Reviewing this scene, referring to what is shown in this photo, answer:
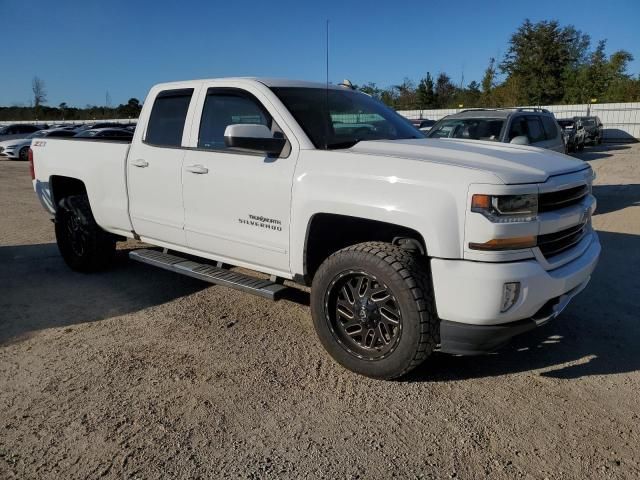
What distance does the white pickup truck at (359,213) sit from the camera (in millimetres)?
3010

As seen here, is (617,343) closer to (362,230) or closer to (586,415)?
(586,415)

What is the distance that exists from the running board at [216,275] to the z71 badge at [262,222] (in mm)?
463

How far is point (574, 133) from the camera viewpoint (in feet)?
80.3

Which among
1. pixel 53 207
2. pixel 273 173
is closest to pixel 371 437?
pixel 273 173

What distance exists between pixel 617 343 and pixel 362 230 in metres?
2.18

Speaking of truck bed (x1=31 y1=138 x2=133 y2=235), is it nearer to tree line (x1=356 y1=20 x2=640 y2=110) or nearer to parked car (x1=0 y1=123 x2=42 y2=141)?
parked car (x1=0 y1=123 x2=42 y2=141)

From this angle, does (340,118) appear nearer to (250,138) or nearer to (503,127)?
(250,138)

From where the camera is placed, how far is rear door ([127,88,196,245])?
4.54 metres

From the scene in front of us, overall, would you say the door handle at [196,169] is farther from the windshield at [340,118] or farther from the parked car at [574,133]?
the parked car at [574,133]

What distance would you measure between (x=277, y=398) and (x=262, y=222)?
4.26 feet

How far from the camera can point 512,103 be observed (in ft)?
158

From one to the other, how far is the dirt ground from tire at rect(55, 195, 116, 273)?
774mm

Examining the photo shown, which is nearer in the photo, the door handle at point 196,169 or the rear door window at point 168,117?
the door handle at point 196,169

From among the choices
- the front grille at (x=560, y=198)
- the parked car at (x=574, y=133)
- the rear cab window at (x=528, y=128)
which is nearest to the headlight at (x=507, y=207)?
the front grille at (x=560, y=198)
